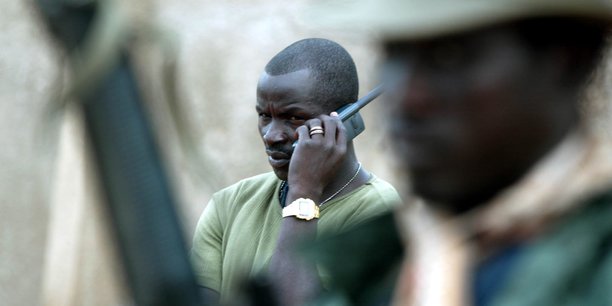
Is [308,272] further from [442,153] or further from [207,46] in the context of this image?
[207,46]

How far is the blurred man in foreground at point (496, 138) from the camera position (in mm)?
1876

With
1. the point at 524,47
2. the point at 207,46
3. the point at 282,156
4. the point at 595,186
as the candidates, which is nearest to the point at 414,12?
the point at 524,47

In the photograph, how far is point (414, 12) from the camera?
6.41 ft

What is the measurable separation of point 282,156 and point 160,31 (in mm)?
2711

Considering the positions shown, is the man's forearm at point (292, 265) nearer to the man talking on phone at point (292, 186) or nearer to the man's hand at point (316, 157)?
the man talking on phone at point (292, 186)

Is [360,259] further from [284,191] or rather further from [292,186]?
[284,191]

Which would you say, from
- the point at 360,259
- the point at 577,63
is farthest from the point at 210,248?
the point at 577,63

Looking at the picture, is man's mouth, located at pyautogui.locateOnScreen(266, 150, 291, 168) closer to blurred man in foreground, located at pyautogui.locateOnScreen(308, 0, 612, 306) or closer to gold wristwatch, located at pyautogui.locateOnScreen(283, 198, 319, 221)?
gold wristwatch, located at pyautogui.locateOnScreen(283, 198, 319, 221)

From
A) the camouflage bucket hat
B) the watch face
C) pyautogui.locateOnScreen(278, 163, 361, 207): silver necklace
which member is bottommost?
the watch face

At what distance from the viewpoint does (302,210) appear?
4406 millimetres

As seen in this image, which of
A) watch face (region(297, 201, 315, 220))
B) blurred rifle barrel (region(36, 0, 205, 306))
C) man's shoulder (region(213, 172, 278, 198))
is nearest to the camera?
blurred rifle barrel (region(36, 0, 205, 306))

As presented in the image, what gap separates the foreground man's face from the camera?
1.94 meters

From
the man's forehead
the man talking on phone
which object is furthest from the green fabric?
the man's forehead

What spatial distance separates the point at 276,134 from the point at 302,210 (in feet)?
1.12
